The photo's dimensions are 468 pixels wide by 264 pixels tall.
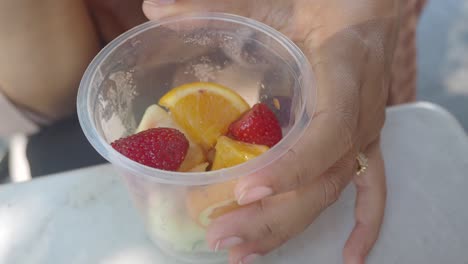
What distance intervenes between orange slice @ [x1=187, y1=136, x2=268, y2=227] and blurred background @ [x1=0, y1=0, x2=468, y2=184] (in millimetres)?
303

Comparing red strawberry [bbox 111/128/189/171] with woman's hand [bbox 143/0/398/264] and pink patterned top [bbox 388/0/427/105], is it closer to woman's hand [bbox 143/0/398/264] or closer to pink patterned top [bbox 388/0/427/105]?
woman's hand [bbox 143/0/398/264]

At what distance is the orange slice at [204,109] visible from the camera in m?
0.54

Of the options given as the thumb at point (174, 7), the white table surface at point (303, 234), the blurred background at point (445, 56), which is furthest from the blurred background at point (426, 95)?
the thumb at point (174, 7)

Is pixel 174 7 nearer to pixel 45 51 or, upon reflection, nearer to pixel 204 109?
pixel 204 109

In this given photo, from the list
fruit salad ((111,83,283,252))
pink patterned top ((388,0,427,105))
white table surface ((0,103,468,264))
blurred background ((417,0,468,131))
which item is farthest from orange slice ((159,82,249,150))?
blurred background ((417,0,468,131))

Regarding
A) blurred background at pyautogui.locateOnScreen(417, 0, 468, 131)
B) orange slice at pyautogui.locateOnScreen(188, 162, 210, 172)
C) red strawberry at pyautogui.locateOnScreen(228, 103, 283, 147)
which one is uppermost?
red strawberry at pyautogui.locateOnScreen(228, 103, 283, 147)

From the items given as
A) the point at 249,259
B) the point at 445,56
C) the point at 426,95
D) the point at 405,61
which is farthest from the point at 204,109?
the point at 445,56

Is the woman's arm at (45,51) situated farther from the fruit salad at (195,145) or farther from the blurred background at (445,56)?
the blurred background at (445,56)

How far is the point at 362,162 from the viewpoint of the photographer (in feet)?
1.92

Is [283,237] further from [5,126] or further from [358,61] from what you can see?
[5,126]

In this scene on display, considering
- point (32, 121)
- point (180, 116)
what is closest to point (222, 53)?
point (180, 116)

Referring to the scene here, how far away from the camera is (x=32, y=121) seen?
2.40ft

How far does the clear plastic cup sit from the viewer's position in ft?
1.51

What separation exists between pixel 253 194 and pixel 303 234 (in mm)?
140
